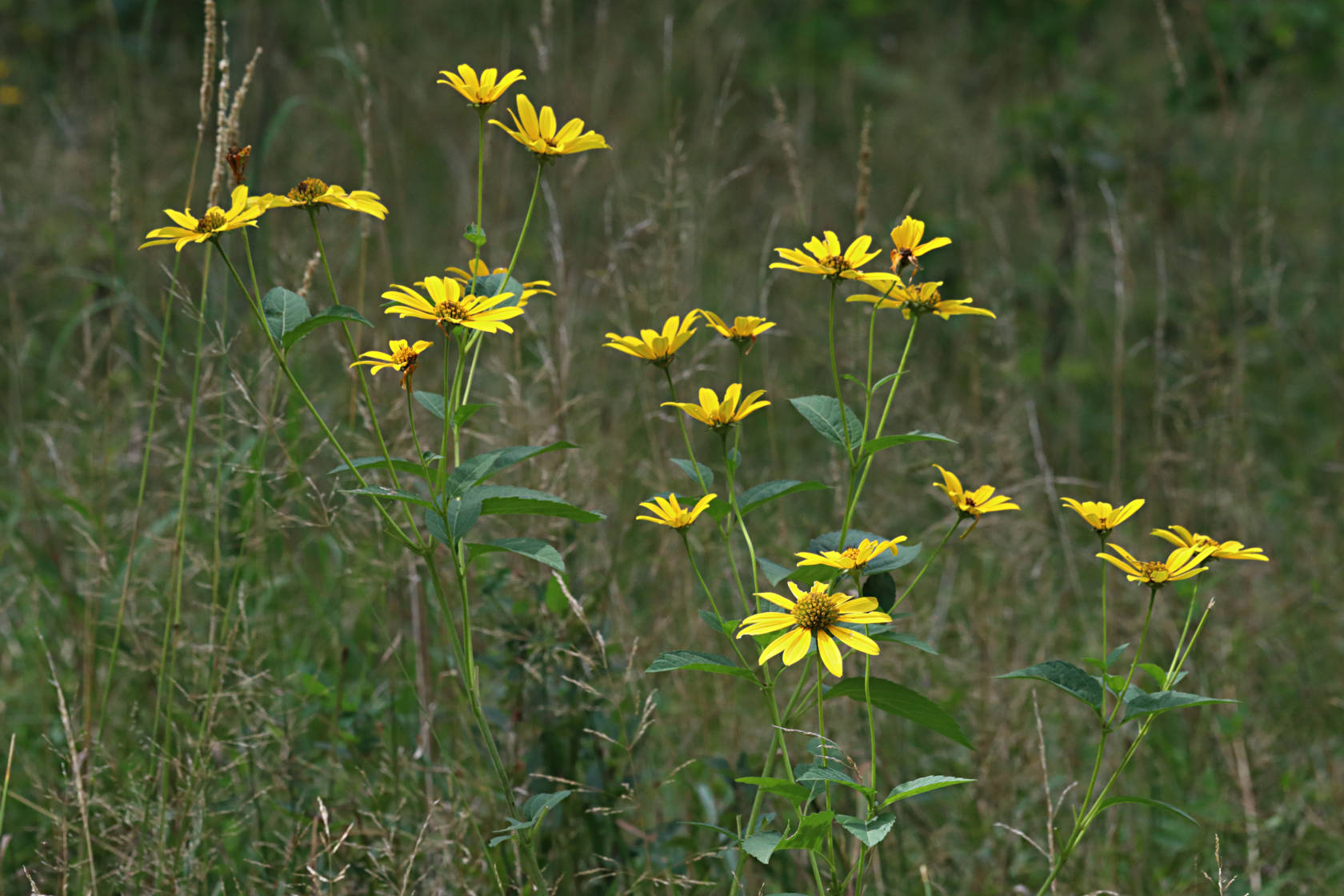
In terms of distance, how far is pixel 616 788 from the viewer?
1.64 meters

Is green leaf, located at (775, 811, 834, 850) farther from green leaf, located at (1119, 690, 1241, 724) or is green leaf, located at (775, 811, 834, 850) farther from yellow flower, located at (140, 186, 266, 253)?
yellow flower, located at (140, 186, 266, 253)

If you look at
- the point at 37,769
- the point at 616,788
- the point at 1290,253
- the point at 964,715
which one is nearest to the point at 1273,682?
the point at 964,715

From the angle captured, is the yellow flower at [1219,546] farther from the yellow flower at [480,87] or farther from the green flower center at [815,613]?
the yellow flower at [480,87]

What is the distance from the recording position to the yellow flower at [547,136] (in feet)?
3.59

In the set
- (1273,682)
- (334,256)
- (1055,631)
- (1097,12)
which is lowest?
(1273,682)

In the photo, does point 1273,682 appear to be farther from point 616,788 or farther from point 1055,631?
point 616,788

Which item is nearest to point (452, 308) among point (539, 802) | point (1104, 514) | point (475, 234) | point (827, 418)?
point (475, 234)

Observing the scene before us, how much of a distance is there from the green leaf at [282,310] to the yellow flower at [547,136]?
0.87 feet

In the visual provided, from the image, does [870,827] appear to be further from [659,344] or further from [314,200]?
[314,200]

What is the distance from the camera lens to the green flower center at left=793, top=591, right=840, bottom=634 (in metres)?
0.97

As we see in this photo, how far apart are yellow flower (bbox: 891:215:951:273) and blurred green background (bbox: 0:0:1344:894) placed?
589mm

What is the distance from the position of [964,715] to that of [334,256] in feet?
6.19

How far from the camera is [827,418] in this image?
1145 millimetres

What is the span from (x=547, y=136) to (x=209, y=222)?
0.34 meters
